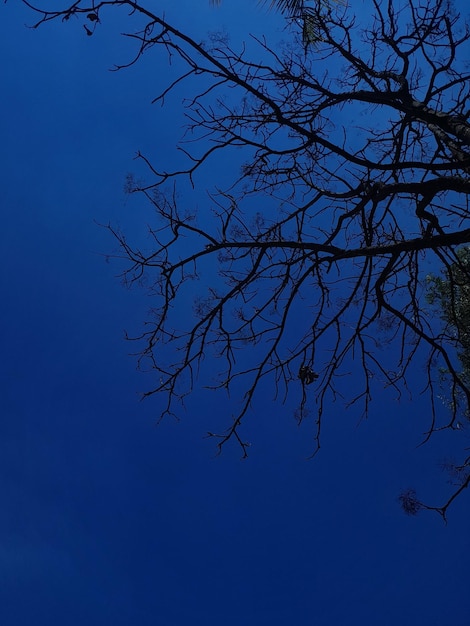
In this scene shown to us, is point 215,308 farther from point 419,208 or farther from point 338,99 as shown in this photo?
point 338,99


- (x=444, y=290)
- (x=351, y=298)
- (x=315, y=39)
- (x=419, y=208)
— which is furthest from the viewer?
(x=444, y=290)

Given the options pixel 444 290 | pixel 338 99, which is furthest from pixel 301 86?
pixel 444 290

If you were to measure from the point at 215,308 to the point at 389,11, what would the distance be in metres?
2.83

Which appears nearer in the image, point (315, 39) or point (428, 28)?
point (428, 28)

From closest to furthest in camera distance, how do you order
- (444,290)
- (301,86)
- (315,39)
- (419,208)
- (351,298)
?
1. (419,208)
2. (351,298)
3. (301,86)
4. (315,39)
5. (444,290)

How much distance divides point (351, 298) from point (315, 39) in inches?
105

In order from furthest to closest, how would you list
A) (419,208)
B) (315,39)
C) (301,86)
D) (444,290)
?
1. (444,290)
2. (315,39)
3. (301,86)
4. (419,208)

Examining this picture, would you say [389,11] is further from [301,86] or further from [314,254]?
[314,254]

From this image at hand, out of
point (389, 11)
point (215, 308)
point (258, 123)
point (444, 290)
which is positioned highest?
point (444, 290)

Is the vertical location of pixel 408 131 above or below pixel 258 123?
above

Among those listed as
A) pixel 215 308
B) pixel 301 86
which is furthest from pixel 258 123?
pixel 215 308

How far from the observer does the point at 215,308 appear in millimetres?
4281

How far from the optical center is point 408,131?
553 cm

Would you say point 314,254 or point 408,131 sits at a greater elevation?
point 408,131
